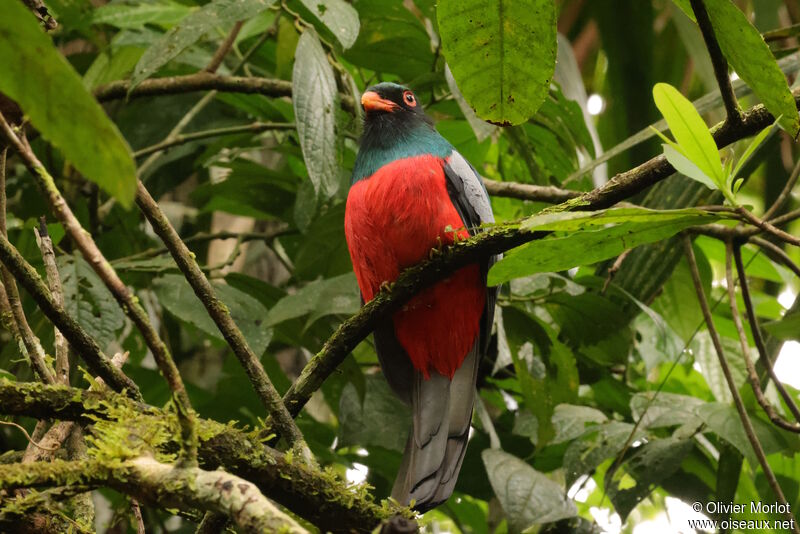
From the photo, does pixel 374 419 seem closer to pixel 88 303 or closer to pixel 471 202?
pixel 471 202

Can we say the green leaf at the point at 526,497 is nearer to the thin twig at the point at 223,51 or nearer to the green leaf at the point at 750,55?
the green leaf at the point at 750,55

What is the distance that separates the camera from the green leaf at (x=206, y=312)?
324cm

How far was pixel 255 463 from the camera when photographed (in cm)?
169

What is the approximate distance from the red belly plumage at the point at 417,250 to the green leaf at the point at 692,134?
4.96 feet

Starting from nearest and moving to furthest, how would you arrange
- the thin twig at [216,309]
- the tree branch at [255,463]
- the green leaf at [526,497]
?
the tree branch at [255,463], the thin twig at [216,309], the green leaf at [526,497]

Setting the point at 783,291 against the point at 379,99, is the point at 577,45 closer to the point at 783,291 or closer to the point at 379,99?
the point at 379,99

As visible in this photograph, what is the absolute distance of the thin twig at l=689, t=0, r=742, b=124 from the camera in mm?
1544

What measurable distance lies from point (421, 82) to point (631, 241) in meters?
2.33

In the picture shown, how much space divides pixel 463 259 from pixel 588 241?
0.68 meters

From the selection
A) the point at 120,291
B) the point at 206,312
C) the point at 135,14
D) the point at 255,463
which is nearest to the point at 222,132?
the point at 135,14

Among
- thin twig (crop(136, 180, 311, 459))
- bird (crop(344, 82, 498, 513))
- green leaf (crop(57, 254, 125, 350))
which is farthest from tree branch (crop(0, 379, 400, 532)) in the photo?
bird (crop(344, 82, 498, 513))

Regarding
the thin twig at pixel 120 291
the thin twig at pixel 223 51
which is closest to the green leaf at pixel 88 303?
the thin twig at pixel 223 51

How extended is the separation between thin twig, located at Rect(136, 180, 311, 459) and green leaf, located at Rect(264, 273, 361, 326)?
1.20 metres

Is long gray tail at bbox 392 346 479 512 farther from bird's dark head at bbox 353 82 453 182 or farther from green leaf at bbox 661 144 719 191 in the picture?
green leaf at bbox 661 144 719 191
